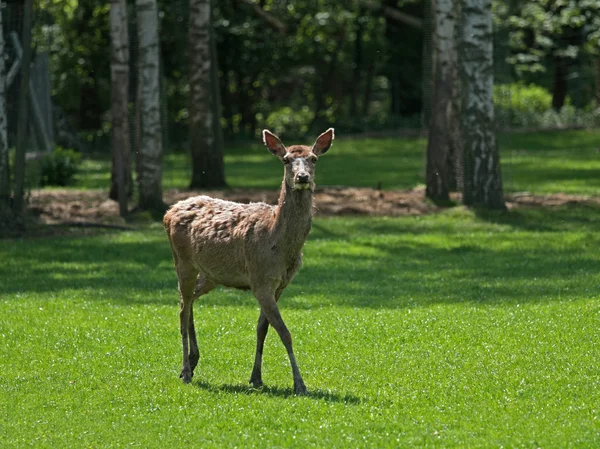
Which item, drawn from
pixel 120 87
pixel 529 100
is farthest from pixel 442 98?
pixel 529 100

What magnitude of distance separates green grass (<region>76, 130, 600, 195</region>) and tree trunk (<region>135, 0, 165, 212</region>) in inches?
188

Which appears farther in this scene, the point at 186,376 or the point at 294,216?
the point at 186,376

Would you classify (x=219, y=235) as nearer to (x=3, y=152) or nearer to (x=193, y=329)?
(x=193, y=329)

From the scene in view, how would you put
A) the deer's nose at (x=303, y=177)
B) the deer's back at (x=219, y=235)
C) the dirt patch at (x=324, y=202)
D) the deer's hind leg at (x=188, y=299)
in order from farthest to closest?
the dirt patch at (x=324, y=202) < the deer's hind leg at (x=188, y=299) < the deer's back at (x=219, y=235) < the deer's nose at (x=303, y=177)

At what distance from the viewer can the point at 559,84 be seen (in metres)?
44.9

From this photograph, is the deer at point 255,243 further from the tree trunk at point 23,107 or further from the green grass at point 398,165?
the green grass at point 398,165

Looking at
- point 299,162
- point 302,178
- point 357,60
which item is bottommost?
point 302,178

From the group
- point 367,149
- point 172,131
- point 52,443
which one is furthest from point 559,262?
point 172,131

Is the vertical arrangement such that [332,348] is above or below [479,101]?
below

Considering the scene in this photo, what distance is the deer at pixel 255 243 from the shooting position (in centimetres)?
959

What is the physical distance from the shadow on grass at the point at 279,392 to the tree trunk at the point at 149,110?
11.4m

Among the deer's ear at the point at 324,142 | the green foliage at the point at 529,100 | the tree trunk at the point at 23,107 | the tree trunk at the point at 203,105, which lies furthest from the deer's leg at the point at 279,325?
the green foliage at the point at 529,100

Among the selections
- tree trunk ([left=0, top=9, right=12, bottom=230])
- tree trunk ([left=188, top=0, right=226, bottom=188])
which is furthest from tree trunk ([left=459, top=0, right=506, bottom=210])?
tree trunk ([left=0, top=9, right=12, bottom=230])

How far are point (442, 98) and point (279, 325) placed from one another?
13633mm
